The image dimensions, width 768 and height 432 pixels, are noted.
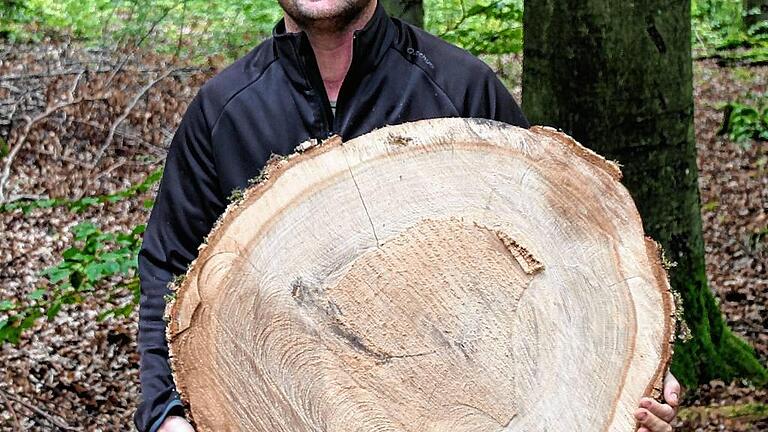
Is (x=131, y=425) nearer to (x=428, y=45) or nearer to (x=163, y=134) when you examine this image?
(x=428, y=45)

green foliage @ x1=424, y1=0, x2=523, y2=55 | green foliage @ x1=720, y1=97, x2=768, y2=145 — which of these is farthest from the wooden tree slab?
green foliage @ x1=720, y1=97, x2=768, y2=145

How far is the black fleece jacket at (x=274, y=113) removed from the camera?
196 cm

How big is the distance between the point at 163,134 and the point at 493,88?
23.4 feet

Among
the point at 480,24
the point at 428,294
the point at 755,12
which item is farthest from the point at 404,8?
the point at 755,12

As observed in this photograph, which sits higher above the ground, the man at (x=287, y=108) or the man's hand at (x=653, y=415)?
the man at (x=287, y=108)

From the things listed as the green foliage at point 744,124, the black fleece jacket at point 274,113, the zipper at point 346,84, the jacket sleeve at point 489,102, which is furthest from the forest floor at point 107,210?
the zipper at point 346,84

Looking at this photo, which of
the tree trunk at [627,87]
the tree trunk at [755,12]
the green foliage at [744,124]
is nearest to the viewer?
the tree trunk at [627,87]

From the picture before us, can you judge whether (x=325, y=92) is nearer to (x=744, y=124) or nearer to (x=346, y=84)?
(x=346, y=84)

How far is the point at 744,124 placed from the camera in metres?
7.94

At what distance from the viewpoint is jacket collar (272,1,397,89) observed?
6.33 feet

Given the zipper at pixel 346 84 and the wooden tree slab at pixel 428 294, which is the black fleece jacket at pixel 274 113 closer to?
the zipper at pixel 346 84

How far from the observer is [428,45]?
2055 mm

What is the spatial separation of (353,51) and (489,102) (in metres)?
0.35

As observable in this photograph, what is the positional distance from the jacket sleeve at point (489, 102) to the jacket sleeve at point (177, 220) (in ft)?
2.08
